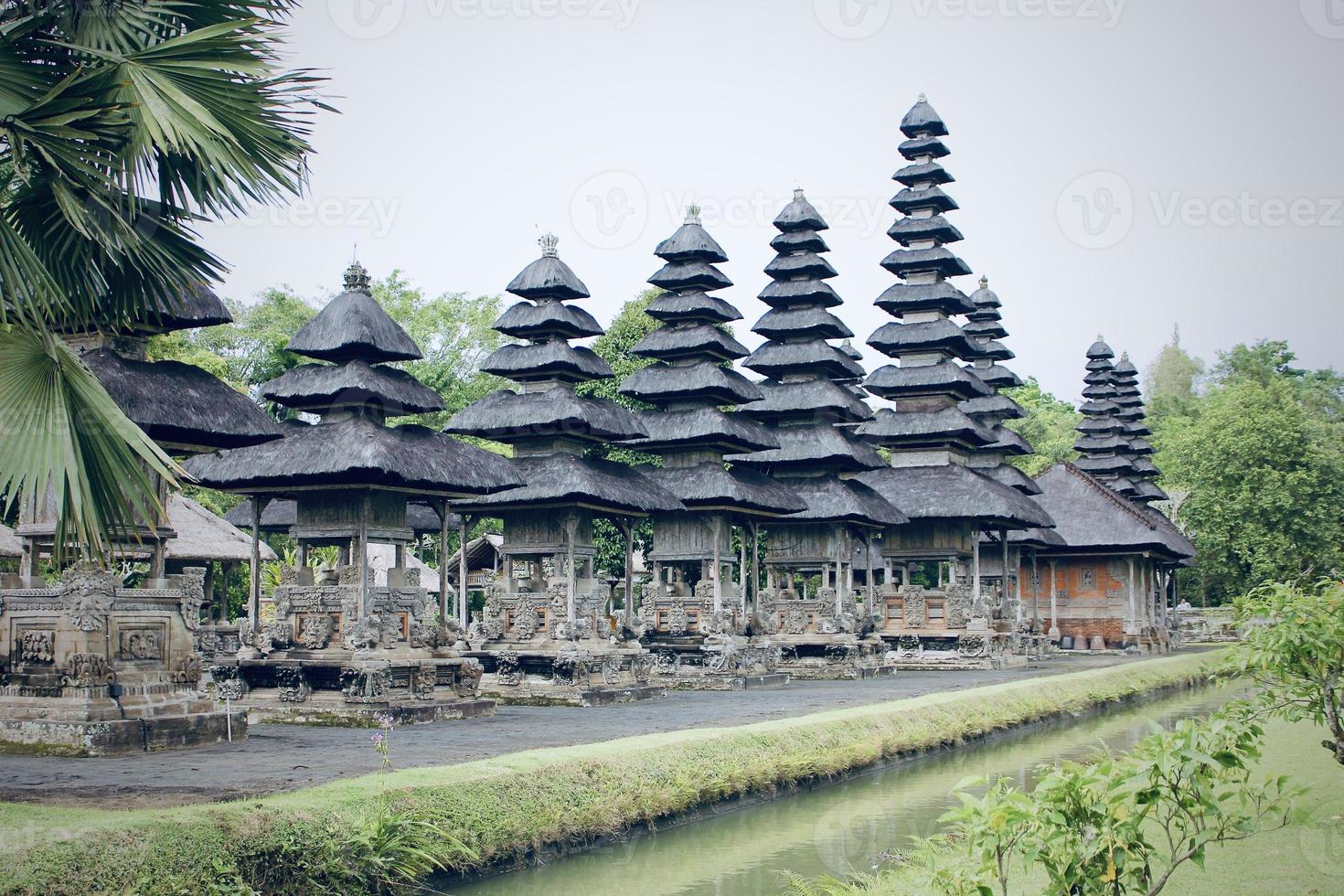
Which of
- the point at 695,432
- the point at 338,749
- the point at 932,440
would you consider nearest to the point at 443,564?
the point at 338,749

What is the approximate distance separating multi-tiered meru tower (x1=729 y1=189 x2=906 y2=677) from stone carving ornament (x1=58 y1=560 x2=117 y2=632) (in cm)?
1924

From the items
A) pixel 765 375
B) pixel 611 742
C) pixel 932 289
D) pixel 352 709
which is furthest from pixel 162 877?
pixel 932 289

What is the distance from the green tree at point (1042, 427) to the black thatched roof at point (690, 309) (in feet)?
102

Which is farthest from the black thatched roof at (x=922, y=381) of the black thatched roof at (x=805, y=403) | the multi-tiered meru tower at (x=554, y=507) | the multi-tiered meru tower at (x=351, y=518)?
the multi-tiered meru tower at (x=351, y=518)

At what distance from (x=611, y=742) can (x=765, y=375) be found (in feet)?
78.6

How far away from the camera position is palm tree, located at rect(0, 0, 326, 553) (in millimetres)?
9508

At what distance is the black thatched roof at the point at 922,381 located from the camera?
40.9m

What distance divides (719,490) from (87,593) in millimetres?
16776

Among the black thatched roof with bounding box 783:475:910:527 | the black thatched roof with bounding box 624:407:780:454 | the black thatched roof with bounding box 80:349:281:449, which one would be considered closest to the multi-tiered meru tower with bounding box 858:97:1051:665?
the black thatched roof with bounding box 783:475:910:527

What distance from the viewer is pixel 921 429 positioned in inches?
1580

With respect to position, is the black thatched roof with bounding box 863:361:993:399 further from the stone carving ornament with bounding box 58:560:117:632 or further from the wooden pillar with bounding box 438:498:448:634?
the stone carving ornament with bounding box 58:560:117:632

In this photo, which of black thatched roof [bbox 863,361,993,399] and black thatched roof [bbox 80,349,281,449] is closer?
black thatched roof [bbox 80,349,281,449]

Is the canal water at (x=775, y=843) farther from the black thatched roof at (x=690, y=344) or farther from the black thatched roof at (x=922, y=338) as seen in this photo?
the black thatched roof at (x=922, y=338)

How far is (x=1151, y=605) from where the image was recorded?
50.8 m
